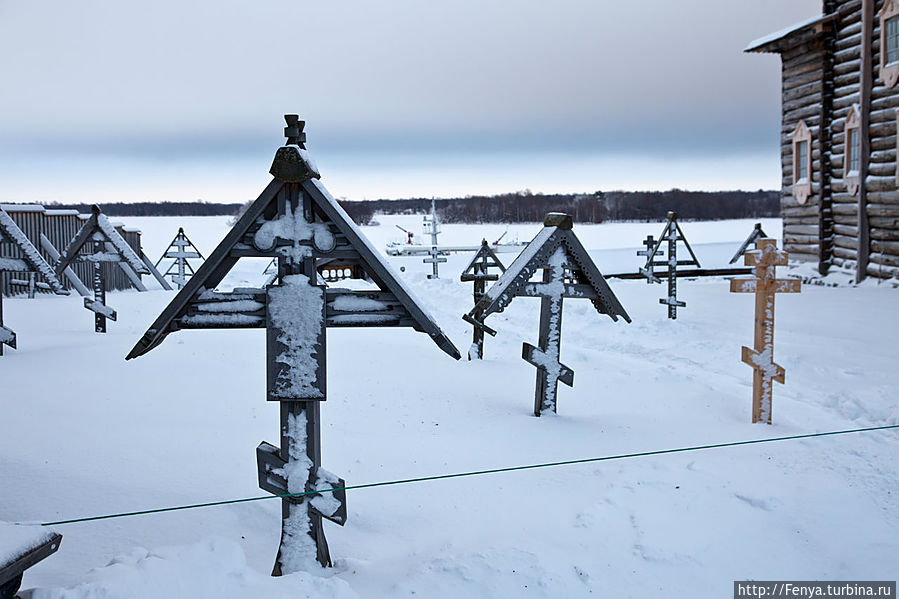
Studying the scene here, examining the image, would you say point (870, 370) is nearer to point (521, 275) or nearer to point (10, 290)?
point (521, 275)

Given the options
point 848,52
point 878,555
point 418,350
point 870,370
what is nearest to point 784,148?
point 848,52

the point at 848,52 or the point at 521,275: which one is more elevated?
the point at 848,52

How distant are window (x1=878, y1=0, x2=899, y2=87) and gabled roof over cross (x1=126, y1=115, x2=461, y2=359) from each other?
17.2m

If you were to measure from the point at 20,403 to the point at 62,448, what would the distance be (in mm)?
1481

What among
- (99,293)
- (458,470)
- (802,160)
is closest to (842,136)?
(802,160)

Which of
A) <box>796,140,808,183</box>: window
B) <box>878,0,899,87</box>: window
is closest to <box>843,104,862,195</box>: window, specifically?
<box>878,0,899,87</box>: window

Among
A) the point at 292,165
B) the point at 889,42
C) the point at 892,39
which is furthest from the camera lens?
the point at 889,42

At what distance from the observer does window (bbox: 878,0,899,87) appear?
1580 centimetres

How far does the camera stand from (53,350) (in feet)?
27.8

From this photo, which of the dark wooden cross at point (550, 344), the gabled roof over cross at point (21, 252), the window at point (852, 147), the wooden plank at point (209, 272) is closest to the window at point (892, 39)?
the window at point (852, 147)

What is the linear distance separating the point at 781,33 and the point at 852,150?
14.3 ft

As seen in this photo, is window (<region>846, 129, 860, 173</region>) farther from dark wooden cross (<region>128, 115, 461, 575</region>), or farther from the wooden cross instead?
dark wooden cross (<region>128, 115, 461, 575</region>)

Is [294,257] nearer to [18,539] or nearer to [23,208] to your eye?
[18,539]

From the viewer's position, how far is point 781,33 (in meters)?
19.8
